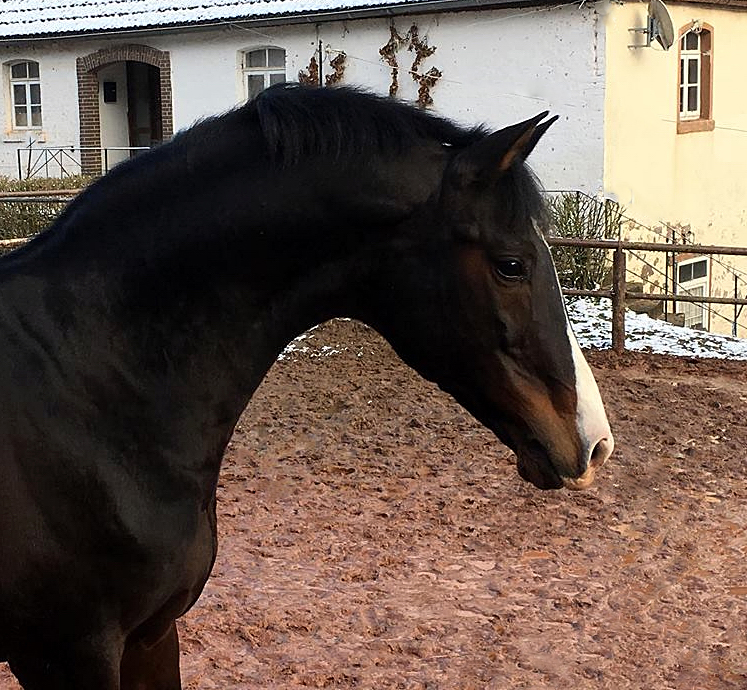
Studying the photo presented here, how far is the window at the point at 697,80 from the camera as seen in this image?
14836 mm

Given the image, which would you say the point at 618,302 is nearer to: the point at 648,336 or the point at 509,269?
the point at 648,336

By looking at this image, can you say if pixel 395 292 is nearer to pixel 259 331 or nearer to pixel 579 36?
pixel 259 331

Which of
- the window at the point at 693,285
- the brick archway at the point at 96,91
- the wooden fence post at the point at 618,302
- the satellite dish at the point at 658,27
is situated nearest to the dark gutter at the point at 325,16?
the brick archway at the point at 96,91

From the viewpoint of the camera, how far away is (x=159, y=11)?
16578 mm

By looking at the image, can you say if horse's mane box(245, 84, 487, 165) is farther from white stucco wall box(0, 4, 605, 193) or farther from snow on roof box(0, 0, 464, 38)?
snow on roof box(0, 0, 464, 38)

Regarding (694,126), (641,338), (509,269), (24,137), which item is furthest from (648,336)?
(24,137)

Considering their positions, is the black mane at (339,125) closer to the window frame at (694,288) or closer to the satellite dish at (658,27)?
the satellite dish at (658,27)

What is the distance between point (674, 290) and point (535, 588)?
8.83 metres

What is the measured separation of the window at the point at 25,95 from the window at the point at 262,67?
14.1ft

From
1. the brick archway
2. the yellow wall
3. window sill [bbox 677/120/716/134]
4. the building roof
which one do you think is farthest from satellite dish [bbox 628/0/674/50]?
the brick archway

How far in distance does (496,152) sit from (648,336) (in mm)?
8888

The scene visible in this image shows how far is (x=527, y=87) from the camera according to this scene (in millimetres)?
13680

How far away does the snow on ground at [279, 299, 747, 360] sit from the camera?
10.1 metres

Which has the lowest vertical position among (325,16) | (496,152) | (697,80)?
(496,152)
